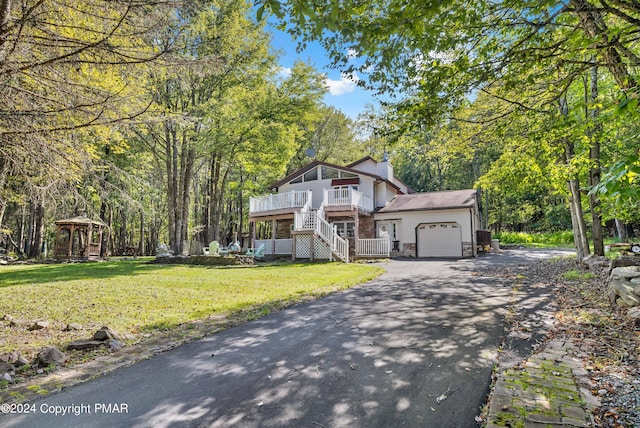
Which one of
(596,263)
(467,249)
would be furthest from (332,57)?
(467,249)

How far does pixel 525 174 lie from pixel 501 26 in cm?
920

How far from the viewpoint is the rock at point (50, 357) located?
134 inches

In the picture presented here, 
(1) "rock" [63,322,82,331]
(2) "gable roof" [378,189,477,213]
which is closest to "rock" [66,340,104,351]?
(1) "rock" [63,322,82,331]

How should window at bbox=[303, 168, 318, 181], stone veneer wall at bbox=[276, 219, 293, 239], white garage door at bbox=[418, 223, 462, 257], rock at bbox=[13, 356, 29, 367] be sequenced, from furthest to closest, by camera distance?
1. stone veneer wall at bbox=[276, 219, 293, 239]
2. window at bbox=[303, 168, 318, 181]
3. white garage door at bbox=[418, 223, 462, 257]
4. rock at bbox=[13, 356, 29, 367]

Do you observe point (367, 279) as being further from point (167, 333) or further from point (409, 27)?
point (409, 27)

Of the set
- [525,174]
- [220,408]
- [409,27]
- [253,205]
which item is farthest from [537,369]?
[253,205]

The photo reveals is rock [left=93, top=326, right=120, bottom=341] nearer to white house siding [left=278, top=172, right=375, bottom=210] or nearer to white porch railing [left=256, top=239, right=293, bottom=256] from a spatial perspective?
white porch railing [left=256, top=239, right=293, bottom=256]

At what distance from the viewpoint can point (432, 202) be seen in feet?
68.8

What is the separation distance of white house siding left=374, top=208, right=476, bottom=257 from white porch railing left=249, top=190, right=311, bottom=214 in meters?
5.15

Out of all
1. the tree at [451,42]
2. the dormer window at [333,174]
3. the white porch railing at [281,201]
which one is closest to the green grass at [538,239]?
the dormer window at [333,174]

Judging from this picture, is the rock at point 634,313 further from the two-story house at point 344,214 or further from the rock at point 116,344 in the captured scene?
the two-story house at point 344,214

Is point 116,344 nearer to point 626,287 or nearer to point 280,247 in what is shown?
point 626,287

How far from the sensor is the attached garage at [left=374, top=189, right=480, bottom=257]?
19297 millimetres

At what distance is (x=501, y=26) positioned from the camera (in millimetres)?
4895
